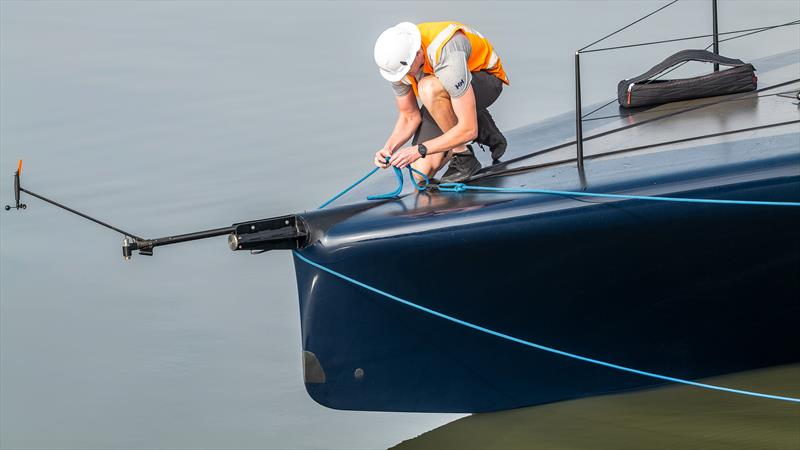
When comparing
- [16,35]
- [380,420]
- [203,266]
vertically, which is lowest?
[380,420]

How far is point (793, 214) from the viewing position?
197 inches

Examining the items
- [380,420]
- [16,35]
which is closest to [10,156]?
[16,35]

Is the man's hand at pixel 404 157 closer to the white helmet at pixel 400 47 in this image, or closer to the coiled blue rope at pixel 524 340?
the coiled blue rope at pixel 524 340

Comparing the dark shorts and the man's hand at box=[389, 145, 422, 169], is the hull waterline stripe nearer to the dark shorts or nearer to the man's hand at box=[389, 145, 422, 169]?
the man's hand at box=[389, 145, 422, 169]

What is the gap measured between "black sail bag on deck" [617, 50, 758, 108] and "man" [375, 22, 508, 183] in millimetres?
929

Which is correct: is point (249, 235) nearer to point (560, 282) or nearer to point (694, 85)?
point (560, 282)

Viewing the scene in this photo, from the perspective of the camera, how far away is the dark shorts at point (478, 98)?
5.68 metres

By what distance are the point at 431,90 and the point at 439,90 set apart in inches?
1.3

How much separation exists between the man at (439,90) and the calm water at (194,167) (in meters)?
1.12

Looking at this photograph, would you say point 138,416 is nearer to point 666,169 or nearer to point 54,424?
point 54,424

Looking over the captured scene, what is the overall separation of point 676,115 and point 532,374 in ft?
5.04

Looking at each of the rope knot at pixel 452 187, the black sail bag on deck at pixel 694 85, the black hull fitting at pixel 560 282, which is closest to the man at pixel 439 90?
the rope knot at pixel 452 187

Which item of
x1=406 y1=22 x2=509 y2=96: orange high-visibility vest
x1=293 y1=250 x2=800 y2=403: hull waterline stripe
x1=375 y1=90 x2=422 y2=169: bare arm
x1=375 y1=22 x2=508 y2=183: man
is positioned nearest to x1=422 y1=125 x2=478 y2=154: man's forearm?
x1=375 y1=22 x2=508 y2=183: man

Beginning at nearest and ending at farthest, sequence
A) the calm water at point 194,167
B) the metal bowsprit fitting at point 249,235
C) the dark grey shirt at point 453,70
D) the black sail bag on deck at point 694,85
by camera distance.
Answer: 1. the metal bowsprit fitting at point 249,235
2. the dark grey shirt at point 453,70
3. the calm water at point 194,167
4. the black sail bag on deck at point 694,85
